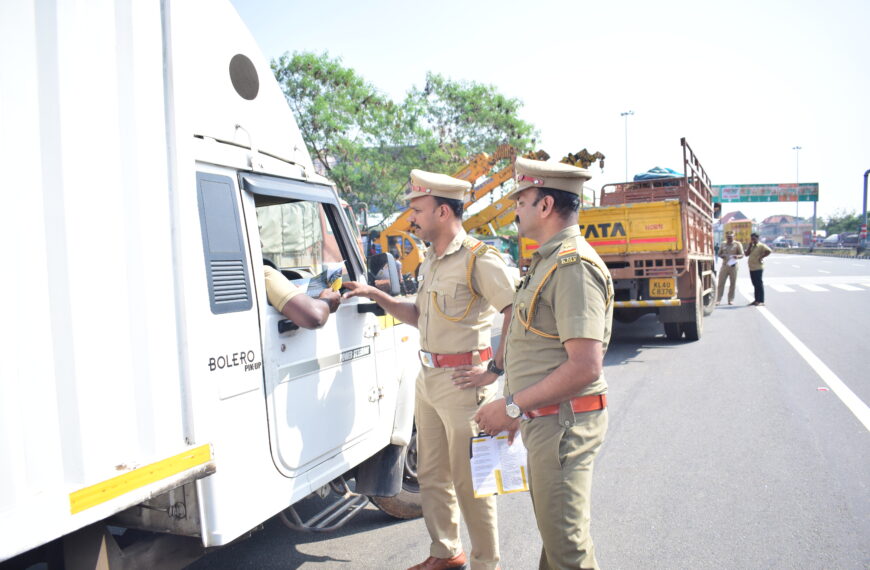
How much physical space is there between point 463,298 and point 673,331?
7.71 m

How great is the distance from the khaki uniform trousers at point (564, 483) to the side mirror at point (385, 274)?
129cm

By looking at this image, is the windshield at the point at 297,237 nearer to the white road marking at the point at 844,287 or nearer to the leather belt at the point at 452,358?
the leather belt at the point at 452,358

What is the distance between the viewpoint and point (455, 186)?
2.90 metres

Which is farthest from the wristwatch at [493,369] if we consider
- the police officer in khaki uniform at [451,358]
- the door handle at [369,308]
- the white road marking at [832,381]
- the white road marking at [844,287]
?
the white road marking at [844,287]

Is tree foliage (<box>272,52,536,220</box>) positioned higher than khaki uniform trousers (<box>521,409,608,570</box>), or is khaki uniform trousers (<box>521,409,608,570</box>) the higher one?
tree foliage (<box>272,52,536,220</box>)

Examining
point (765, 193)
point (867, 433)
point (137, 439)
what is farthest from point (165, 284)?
point (765, 193)

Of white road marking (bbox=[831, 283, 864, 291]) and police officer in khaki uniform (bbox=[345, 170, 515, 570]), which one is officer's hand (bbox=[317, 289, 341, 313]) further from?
white road marking (bbox=[831, 283, 864, 291])

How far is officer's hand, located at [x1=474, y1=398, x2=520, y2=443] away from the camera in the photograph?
215cm

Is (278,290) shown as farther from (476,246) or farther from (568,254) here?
(568,254)

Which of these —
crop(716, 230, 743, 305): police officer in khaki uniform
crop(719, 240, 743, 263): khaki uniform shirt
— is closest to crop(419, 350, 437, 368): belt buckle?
crop(716, 230, 743, 305): police officer in khaki uniform

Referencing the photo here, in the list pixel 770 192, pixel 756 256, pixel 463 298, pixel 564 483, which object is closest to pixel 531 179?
pixel 463 298

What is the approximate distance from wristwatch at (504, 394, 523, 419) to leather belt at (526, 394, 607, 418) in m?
0.04

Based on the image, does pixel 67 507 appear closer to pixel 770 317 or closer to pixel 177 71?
pixel 177 71

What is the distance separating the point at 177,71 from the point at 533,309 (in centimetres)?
140
